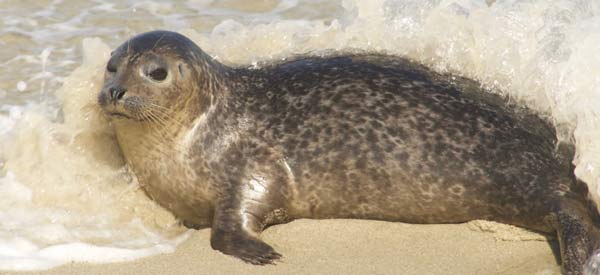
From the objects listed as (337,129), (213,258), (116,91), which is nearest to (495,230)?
(337,129)

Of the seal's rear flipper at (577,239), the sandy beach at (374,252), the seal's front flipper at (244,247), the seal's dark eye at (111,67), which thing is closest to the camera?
the seal's rear flipper at (577,239)

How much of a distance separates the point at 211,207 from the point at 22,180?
124 cm

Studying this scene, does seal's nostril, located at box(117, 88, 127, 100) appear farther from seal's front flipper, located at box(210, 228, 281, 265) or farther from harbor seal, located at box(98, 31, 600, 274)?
seal's front flipper, located at box(210, 228, 281, 265)

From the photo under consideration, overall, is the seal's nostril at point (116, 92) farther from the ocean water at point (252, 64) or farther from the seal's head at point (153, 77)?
the ocean water at point (252, 64)

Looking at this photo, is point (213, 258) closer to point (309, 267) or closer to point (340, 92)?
point (309, 267)

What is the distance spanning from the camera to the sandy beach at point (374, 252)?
5.02 meters

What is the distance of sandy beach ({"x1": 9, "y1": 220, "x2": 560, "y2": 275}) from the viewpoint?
16.5 feet

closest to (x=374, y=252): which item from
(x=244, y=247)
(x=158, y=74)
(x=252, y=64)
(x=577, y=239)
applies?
(x=244, y=247)

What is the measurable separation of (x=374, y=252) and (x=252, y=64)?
168cm

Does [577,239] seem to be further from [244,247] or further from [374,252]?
[244,247]

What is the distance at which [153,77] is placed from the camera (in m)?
5.59

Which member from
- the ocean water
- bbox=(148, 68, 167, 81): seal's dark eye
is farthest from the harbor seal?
the ocean water

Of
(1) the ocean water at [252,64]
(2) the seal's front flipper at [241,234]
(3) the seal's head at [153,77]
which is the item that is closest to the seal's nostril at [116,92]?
(3) the seal's head at [153,77]

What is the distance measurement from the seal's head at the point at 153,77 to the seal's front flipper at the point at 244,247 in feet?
2.54
